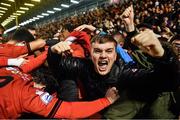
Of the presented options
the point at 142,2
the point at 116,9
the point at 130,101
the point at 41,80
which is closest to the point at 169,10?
the point at 142,2

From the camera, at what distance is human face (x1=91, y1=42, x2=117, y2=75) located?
3.09 meters

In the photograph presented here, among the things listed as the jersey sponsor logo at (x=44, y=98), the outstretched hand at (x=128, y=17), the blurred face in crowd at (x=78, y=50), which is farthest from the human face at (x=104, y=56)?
the jersey sponsor logo at (x=44, y=98)

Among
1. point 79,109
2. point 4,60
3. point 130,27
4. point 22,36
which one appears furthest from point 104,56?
point 22,36

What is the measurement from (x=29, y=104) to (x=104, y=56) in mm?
907

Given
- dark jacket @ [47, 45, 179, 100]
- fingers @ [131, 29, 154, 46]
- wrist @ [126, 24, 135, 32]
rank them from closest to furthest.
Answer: fingers @ [131, 29, 154, 46]
dark jacket @ [47, 45, 179, 100]
wrist @ [126, 24, 135, 32]

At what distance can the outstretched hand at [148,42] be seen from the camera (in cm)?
172

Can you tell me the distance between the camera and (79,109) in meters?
2.67

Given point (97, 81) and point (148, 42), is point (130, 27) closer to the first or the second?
point (97, 81)

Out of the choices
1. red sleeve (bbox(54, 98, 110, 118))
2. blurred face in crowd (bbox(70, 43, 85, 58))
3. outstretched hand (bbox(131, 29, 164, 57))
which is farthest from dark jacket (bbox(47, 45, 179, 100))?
blurred face in crowd (bbox(70, 43, 85, 58))

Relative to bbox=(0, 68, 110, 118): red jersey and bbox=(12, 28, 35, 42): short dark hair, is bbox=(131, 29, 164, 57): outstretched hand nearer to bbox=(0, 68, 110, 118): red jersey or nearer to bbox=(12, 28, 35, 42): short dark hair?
bbox=(0, 68, 110, 118): red jersey

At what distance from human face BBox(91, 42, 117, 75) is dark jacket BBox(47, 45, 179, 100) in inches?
2.1

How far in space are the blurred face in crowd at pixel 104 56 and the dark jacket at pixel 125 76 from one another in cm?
5

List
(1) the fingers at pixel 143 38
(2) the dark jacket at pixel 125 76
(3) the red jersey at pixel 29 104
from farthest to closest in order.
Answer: (3) the red jersey at pixel 29 104 → (2) the dark jacket at pixel 125 76 → (1) the fingers at pixel 143 38

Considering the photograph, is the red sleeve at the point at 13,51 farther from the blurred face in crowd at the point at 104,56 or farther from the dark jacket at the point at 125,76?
the blurred face in crowd at the point at 104,56
